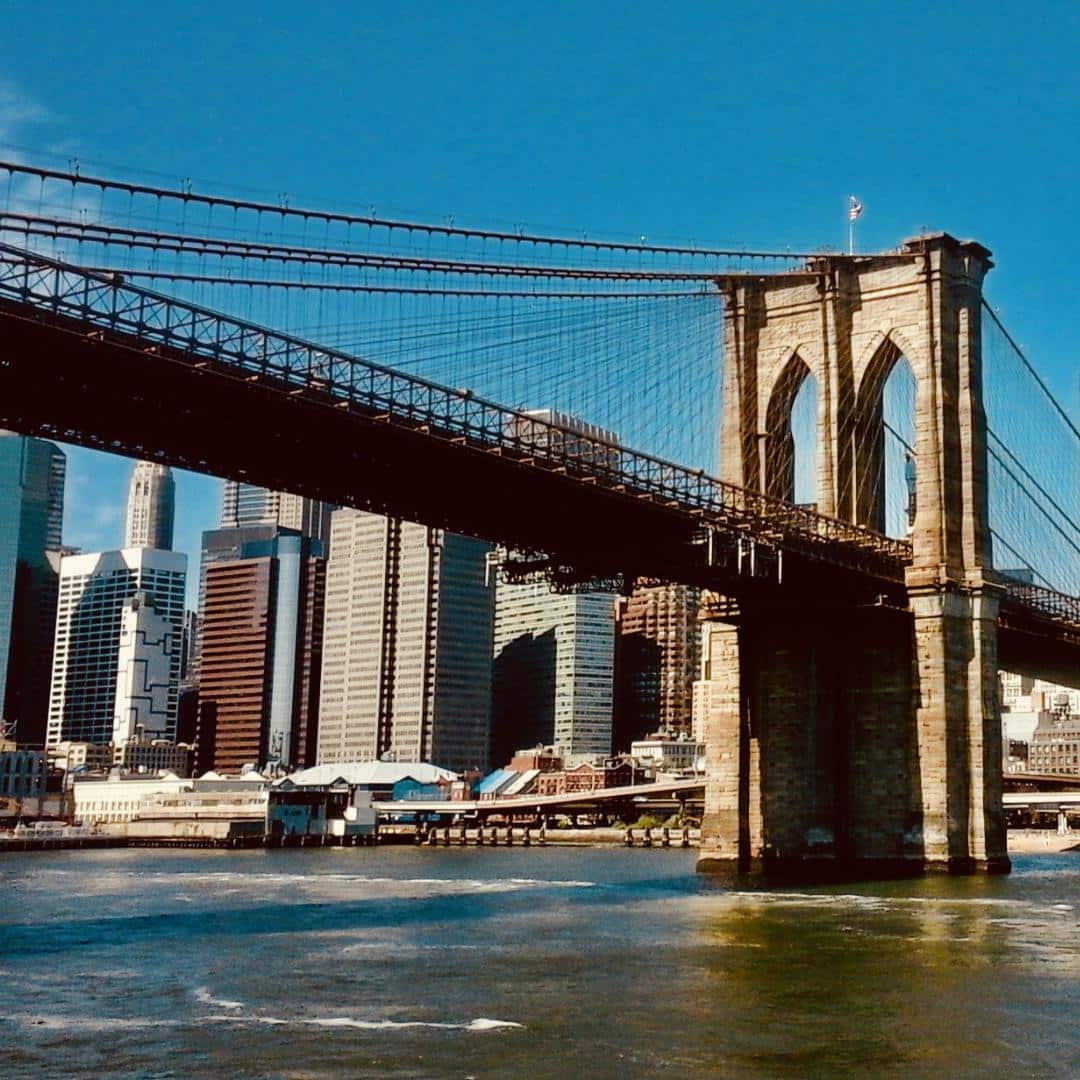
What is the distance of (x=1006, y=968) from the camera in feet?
114

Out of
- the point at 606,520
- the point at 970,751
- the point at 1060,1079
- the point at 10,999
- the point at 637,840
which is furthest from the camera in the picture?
the point at 637,840

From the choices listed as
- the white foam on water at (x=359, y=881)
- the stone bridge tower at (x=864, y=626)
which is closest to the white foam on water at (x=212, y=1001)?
the white foam on water at (x=359, y=881)

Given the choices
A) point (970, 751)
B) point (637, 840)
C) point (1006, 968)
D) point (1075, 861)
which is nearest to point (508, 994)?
point (1006, 968)

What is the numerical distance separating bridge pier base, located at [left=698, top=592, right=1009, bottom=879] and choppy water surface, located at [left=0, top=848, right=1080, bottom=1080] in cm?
489

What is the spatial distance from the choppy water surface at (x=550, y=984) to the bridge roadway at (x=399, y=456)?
11.9 meters

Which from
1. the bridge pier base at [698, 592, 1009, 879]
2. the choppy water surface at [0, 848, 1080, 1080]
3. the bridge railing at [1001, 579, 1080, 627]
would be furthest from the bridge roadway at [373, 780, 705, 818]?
the choppy water surface at [0, 848, 1080, 1080]

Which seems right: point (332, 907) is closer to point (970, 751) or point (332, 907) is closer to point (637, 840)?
point (970, 751)

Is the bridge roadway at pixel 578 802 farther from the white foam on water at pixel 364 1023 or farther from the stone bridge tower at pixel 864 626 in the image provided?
the white foam on water at pixel 364 1023

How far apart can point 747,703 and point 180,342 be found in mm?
32558

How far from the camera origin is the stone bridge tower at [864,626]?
63.1m

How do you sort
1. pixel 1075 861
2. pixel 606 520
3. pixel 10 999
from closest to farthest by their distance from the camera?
1. pixel 10 999
2. pixel 606 520
3. pixel 1075 861

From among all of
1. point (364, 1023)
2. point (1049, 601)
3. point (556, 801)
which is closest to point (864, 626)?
point (1049, 601)

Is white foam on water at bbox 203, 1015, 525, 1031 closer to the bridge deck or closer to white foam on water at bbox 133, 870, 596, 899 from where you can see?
the bridge deck

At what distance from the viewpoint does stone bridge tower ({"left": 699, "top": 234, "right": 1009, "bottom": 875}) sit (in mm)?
63094
